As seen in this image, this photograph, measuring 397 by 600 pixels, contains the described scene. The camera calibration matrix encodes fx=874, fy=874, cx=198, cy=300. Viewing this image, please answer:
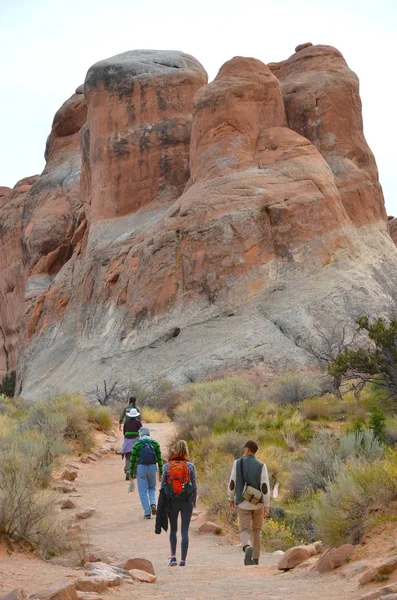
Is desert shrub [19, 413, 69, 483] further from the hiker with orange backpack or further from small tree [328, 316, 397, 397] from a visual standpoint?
small tree [328, 316, 397, 397]

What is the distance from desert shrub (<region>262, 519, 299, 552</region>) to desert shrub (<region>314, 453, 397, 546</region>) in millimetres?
2144

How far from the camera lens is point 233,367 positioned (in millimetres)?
30297

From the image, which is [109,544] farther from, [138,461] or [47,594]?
[47,594]

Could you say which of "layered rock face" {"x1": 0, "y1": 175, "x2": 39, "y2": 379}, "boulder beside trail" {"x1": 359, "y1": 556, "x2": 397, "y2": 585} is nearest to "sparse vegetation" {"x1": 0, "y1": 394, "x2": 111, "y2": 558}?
"boulder beside trail" {"x1": 359, "y1": 556, "x2": 397, "y2": 585}

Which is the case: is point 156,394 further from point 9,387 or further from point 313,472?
point 9,387

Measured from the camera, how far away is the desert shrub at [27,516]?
31.5ft

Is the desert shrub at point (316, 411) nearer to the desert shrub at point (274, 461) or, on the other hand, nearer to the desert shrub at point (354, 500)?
the desert shrub at point (274, 461)

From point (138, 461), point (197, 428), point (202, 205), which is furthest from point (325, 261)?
point (138, 461)

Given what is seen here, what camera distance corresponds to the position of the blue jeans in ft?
41.8

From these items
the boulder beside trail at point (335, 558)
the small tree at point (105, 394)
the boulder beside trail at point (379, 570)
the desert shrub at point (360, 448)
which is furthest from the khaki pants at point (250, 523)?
the small tree at point (105, 394)

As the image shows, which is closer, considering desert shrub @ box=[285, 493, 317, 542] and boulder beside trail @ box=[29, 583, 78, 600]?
boulder beside trail @ box=[29, 583, 78, 600]

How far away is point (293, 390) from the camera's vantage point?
24.0 meters

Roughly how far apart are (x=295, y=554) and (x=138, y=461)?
434 centimetres

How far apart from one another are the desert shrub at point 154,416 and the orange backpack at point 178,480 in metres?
16.5
